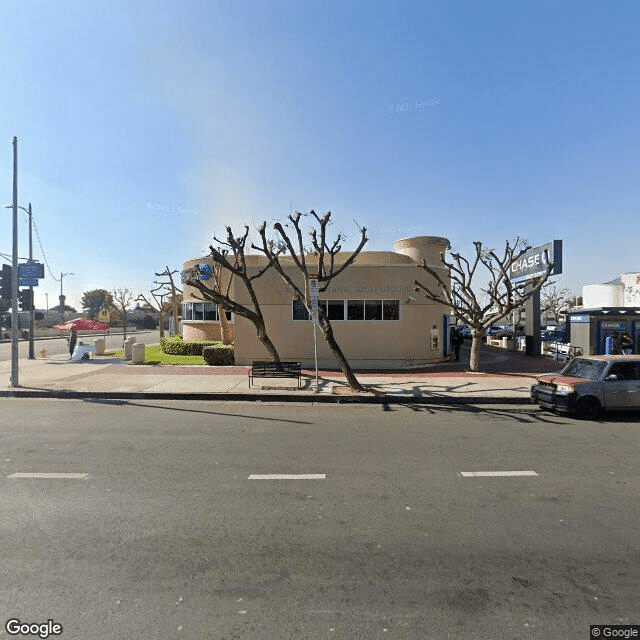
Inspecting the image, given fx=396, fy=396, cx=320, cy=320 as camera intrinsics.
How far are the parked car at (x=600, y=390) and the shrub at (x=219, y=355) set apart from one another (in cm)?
1218

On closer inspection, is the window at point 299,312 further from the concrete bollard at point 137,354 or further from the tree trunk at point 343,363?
the concrete bollard at point 137,354

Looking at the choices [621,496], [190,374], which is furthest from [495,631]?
[190,374]

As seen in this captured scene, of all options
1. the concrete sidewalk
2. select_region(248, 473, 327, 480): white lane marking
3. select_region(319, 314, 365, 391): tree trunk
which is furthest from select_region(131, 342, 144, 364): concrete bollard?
select_region(248, 473, 327, 480): white lane marking

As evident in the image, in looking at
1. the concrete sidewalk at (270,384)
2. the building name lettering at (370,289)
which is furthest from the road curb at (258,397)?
the building name lettering at (370,289)

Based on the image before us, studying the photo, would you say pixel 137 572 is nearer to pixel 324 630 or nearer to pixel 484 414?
pixel 324 630

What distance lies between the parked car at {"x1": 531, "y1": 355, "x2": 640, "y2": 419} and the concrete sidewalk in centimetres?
186

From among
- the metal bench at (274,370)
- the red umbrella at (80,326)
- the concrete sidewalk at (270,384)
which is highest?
the red umbrella at (80,326)

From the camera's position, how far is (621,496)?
15.8ft

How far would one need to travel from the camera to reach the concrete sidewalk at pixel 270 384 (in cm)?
1121

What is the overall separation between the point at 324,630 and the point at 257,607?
54cm

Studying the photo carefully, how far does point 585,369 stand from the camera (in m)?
9.60

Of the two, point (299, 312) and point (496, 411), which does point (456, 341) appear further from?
point (496, 411)

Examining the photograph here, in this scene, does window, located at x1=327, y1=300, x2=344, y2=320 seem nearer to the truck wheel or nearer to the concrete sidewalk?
the concrete sidewalk

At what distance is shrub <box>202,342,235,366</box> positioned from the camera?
56.1 feet
